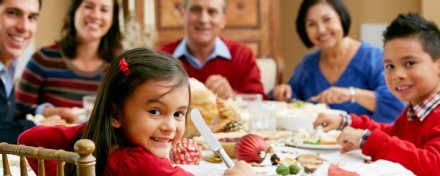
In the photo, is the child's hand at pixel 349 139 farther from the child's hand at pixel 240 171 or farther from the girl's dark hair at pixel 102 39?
the girl's dark hair at pixel 102 39

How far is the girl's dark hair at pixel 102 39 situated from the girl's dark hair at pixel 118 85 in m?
1.59

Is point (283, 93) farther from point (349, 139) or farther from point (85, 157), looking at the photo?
point (85, 157)

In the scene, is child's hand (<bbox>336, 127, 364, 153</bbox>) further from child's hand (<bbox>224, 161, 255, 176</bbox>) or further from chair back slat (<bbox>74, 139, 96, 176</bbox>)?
chair back slat (<bbox>74, 139, 96, 176</bbox>)

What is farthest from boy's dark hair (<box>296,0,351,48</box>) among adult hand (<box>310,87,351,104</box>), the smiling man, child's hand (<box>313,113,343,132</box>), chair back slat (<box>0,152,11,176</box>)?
chair back slat (<box>0,152,11,176</box>)

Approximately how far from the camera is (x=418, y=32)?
1.53 meters

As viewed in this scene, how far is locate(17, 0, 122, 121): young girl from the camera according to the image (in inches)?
101

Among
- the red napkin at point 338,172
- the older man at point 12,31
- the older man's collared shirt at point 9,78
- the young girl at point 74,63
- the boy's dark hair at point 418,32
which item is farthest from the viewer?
the young girl at point 74,63

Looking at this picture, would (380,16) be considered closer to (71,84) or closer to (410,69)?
(71,84)

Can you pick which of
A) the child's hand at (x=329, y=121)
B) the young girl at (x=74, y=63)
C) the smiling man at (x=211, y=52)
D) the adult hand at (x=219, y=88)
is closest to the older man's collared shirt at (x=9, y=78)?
the young girl at (x=74, y=63)

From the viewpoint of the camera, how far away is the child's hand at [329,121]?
69.2 inches

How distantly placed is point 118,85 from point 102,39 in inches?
64.9

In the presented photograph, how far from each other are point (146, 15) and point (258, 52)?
782 millimetres

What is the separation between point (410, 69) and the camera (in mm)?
1518

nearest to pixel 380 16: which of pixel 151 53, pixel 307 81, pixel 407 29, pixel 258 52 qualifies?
pixel 258 52
